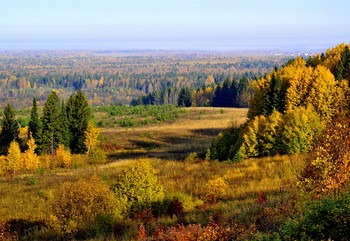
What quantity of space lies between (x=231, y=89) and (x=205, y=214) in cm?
10591

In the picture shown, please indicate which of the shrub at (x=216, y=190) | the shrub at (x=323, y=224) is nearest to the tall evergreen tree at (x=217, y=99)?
the shrub at (x=216, y=190)

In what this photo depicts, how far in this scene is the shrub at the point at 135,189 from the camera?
1839 centimetres

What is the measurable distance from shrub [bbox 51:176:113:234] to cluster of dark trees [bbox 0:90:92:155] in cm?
3515

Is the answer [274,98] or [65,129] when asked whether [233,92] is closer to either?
[274,98]

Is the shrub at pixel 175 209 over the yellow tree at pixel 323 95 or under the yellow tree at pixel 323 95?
under

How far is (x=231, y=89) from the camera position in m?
121

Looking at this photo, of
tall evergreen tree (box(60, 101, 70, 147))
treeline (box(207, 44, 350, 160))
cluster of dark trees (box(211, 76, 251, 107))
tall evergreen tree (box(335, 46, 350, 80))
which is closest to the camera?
treeline (box(207, 44, 350, 160))

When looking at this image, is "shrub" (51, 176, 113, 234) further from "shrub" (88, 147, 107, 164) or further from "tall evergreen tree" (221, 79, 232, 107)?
"tall evergreen tree" (221, 79, 232, 107)

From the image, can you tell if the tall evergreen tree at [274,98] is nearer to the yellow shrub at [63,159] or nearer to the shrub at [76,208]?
the yellow shrub at [63,159]

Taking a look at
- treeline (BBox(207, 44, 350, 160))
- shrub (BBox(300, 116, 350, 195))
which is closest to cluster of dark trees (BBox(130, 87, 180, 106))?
treeline (BBox(207, 44, 350, 160))

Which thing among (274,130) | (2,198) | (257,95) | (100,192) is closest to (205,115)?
(257,95)

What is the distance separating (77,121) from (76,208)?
39643mm

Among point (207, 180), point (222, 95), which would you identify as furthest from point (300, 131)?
point (222, 95)

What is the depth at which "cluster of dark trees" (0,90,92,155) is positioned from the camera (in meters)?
49.5
